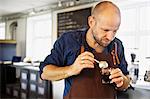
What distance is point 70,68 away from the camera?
1.34 feet

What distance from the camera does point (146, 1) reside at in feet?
4.55

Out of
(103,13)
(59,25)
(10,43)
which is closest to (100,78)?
(103,13)

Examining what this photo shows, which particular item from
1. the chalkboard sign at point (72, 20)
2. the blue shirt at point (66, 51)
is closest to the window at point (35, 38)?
the chalkboard sign at point (72, 20)

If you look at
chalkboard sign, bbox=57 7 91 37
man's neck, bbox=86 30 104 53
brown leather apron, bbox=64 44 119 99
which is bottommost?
brown leather apron, bbox=64 44 119 99

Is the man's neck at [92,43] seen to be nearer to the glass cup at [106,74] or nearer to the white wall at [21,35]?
the glass cup at [106,74]

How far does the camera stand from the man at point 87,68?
0.42 m

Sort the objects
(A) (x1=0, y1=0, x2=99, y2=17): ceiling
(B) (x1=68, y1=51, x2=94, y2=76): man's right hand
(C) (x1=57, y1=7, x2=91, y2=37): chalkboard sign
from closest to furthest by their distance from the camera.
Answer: (B) (x1=68, y1=51, x2=94, y2=76): man's right hand → (A) (x1=0, y1=0, x2=99, y2=17): ceiling → (C) (x1=57, y1=7, x2=91, y2=37): chalkboard sign

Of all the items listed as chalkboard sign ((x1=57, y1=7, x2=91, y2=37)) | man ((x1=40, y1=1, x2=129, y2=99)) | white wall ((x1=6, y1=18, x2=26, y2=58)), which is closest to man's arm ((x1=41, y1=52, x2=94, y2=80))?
man ((x1=40, y1=1, x2=129, y2=99))

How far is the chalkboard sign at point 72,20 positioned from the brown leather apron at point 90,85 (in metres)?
1.14

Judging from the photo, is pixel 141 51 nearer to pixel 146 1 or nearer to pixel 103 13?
pixel 146 1

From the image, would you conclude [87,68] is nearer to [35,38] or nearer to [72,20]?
[35,38]

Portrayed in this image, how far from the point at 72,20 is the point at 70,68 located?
1525mm

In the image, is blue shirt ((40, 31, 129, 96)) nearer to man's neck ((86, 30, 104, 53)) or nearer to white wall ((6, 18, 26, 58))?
man's neck ((86, 30, 104, 53))

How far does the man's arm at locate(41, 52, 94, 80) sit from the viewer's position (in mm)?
390
